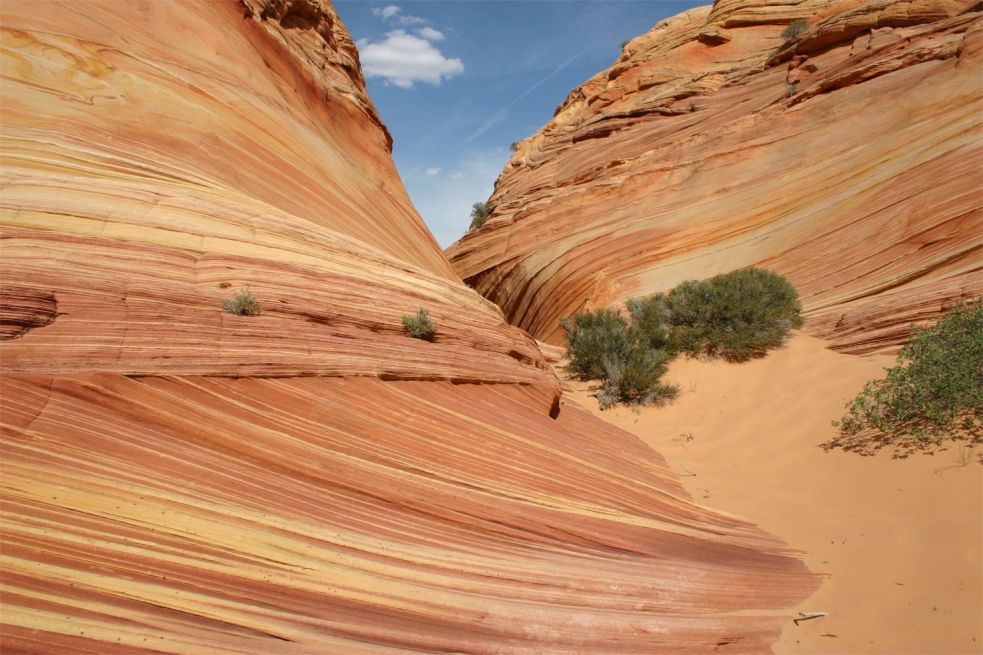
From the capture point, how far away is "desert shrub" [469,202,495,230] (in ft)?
72.9

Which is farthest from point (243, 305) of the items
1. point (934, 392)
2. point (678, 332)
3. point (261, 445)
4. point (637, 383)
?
point (678, 332)

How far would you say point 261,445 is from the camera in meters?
3.51

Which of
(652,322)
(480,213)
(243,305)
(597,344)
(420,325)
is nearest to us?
(243,305)

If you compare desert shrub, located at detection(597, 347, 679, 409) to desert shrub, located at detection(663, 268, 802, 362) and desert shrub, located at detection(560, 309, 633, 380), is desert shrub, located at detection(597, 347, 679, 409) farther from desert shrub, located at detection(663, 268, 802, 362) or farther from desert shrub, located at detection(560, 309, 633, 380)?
desert shrub, located at detection(663, 268, 802, 362)

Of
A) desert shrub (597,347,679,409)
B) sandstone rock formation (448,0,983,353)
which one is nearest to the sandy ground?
desert shrub (597,347,679,409)

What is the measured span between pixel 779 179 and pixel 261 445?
44.0 ft

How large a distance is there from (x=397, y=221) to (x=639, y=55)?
63.4ft

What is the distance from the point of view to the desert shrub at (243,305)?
13.6 feet

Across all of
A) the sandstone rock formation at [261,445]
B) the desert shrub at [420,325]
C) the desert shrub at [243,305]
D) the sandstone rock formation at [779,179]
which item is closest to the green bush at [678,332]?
the sandstone rock formation at [779,179]

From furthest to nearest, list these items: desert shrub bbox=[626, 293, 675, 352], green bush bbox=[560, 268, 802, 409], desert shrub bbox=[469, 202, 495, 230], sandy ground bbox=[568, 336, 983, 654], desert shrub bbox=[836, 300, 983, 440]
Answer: desert shrub bbox=[469, 202, 495, 230] < desert shrub bbox=[626, 293, 675, 352] < green bush bbox=[560, 268, 802, 409] < desert shrub bbox=[836, 300, 983, 440] < sandy ground bbox=[568, 336, 983, 654]

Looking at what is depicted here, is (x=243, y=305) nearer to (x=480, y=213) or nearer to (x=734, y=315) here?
(x=734, y=315)

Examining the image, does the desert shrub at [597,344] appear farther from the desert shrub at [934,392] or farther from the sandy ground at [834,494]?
the desert shrub at [934,392]

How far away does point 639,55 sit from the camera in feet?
80.1

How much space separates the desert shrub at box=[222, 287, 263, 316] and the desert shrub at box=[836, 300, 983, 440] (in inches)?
215
